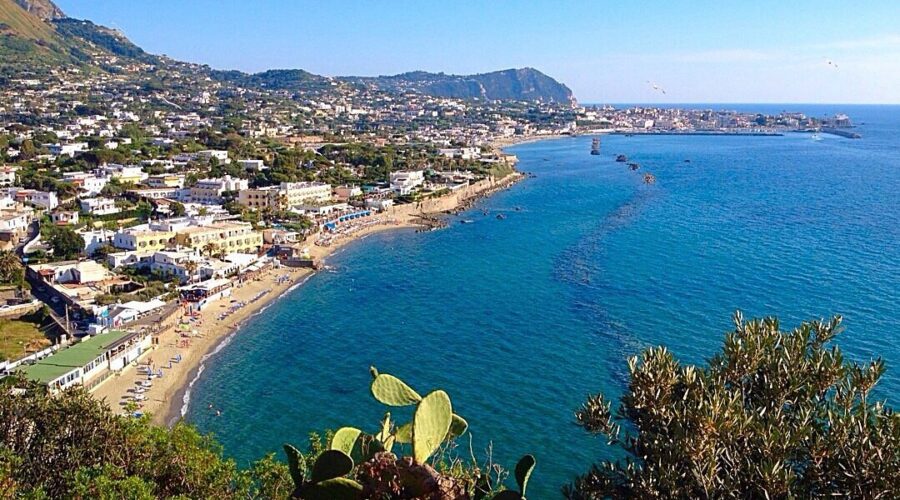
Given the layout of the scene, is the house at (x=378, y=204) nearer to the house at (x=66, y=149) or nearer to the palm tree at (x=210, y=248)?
the palm tree at (x=210, y=248)

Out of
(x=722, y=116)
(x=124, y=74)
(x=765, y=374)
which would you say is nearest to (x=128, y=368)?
(x=765, y=374)

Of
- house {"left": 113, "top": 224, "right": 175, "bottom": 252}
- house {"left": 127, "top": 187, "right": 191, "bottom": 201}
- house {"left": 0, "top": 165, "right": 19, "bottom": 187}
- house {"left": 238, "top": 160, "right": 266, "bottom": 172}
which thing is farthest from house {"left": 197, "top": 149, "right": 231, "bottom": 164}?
house {"left": 113, "top": 224, "right": 175, "bottom": 252}

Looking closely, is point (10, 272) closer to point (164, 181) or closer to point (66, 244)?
point (66, 244)

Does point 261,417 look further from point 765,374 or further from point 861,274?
point 861,274

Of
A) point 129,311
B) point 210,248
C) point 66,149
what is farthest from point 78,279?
point 66,149

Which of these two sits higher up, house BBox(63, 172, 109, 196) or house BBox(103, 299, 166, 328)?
house BBox(63, 172, 109, 196)

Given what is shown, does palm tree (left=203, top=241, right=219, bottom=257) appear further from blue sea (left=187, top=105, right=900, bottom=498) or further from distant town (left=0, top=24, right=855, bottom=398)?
blue sea (left=187, top=105, right=900, bottom=498)

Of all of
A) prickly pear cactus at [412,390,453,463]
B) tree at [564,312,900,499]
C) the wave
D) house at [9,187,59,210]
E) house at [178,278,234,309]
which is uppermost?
prickly pear cactus at [412,390,453,463]

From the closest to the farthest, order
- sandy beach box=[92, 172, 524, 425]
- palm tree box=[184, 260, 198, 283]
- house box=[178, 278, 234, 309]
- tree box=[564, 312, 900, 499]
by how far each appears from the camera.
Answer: tree box=[564, 312, 900, 499], sandy beach box=[92, 172, 524, 425], house box=[178, 278, 234, 309], palm tree box=[184, 260, 198, 283]
